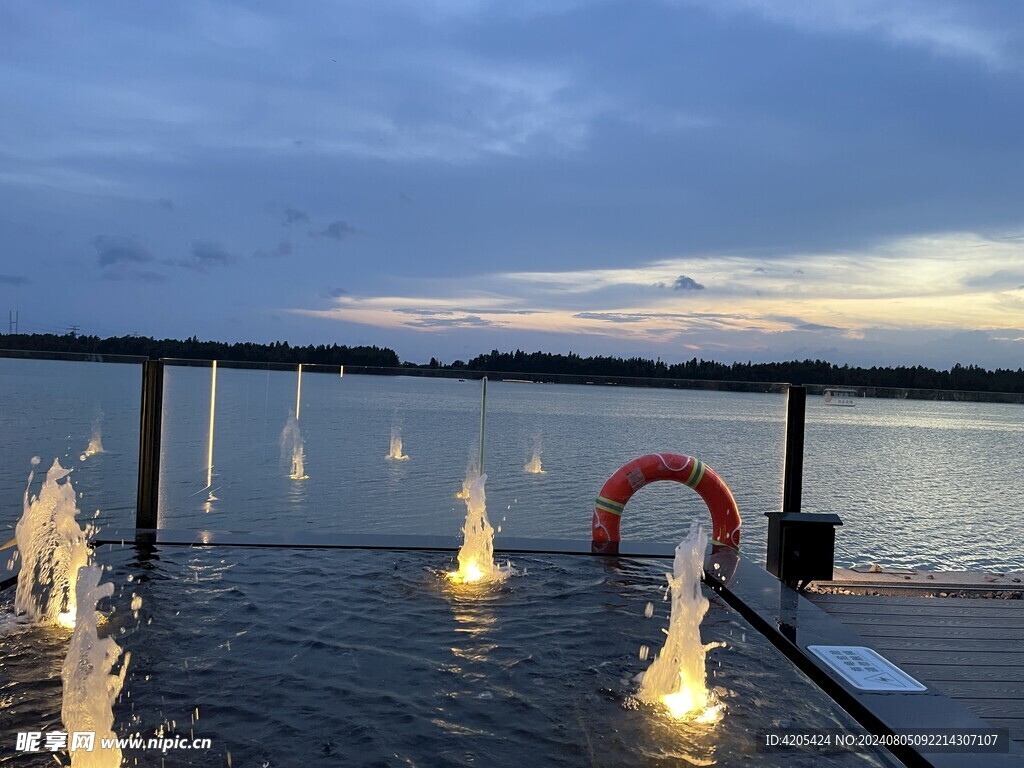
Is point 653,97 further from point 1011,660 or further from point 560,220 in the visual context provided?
A: point 1011,660

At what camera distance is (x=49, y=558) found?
3805mm

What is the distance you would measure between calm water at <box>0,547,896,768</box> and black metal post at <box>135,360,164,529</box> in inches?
27.2

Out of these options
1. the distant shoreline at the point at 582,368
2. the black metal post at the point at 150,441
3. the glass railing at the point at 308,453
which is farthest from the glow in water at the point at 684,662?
the glass railing at the point at 308,453

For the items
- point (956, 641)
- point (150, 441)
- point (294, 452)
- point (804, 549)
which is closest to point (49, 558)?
point (150, 441)

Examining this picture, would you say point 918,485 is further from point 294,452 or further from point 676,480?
point 676,480

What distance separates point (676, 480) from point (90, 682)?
338 centimetres

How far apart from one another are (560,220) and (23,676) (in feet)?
56.4

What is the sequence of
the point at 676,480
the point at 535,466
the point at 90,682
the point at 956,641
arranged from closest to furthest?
the point at 90,682, the point at 956,641, the point at 676,480, the point at 535,466

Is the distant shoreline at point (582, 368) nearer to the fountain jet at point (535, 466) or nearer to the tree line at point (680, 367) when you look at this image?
the tree line at point (680, 367)

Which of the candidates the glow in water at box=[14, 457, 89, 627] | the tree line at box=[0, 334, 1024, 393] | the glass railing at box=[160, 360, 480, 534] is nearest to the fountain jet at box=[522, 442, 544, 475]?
the glass railing at box=[160, 360, 480, 534]

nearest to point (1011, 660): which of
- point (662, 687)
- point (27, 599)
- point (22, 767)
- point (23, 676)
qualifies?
point (662, 687)

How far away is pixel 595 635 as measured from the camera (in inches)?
124

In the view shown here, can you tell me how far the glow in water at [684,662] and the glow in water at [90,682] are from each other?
5.46ft

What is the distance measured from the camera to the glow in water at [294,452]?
1378 centimetres
